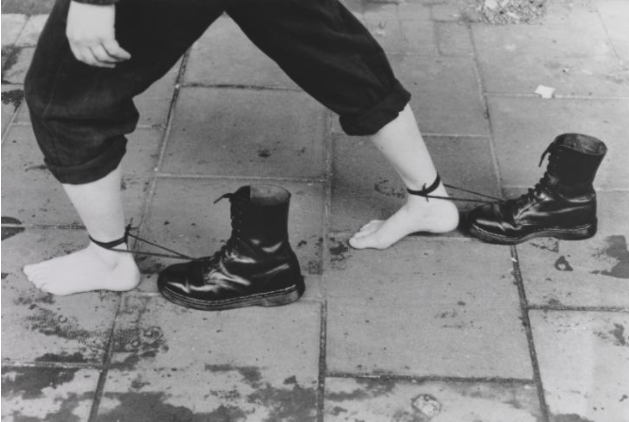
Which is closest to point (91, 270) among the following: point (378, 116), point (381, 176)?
point (378, 116)

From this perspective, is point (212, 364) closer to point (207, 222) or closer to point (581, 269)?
point (207, 222)

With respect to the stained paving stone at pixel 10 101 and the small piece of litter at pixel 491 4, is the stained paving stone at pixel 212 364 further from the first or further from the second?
the small piece of litter at pixel 491 4

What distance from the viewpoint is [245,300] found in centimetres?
233

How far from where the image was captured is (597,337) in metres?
2.25

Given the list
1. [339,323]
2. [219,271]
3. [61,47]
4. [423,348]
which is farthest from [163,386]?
[61,47]

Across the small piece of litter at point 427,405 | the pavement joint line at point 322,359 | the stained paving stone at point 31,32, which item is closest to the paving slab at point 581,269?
the small piece of litter at point 427,405

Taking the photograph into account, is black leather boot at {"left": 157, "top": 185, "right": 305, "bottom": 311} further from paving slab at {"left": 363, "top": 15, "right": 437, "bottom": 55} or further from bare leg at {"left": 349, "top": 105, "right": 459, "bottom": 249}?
paving slab at {"left": 363, "top": 15, "right": 437, "bottom": 55}

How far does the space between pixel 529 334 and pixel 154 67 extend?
1295mm

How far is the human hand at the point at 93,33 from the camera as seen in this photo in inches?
64.7

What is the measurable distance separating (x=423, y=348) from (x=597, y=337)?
1.68ft

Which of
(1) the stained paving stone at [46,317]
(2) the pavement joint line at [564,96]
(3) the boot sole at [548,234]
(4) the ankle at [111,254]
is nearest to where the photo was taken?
(1) the stained paving stone at [46,317]

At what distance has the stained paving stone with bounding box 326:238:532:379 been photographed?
2174 millimetres

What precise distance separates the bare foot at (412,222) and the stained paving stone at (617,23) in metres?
1.45

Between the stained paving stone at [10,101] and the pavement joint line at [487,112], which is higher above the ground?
the pavement joint line at [487,112]
